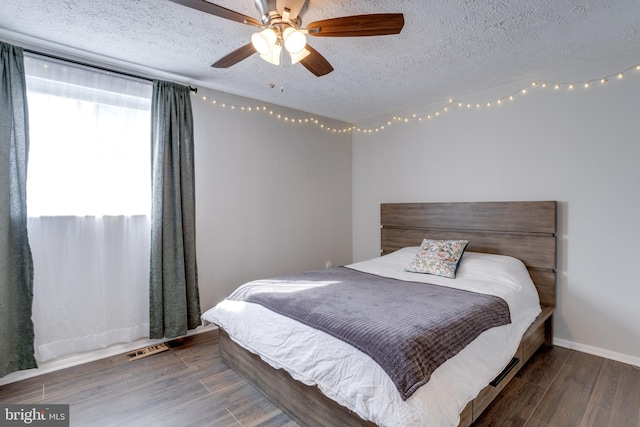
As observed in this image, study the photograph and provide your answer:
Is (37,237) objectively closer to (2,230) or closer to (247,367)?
(2,230)

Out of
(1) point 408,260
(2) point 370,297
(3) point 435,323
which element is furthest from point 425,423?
(1) point 408,260

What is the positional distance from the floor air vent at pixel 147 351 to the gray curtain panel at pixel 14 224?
2.03ft

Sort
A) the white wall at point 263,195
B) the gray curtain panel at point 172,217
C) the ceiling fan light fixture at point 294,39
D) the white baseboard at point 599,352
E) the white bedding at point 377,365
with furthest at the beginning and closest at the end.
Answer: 1. the white wall at point 263,195
2. the gray curtain panel at point 172,217
3. the white baseboard at point 599,352
4. the ceiling fan light fixture at point 294,39
5. the white bedding at point 377,365

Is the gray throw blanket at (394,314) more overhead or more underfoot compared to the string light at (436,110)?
more underfoot

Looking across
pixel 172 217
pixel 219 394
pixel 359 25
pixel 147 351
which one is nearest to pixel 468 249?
pixel 359 25

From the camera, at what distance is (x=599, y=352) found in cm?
270

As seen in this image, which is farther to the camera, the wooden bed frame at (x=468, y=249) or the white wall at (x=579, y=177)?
the white wall at (x=579, y=177)

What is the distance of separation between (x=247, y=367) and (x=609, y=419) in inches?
86.9

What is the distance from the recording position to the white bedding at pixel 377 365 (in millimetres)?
1418

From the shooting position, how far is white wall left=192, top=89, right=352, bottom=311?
3.27 metres

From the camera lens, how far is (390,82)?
3119 mm

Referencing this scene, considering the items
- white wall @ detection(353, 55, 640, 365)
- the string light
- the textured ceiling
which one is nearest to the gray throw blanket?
white wall @ detection(353, 55, 640, 365)

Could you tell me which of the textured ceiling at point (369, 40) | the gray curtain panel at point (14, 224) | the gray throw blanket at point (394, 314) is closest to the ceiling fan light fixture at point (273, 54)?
the textured ceiling at point (369, 40)

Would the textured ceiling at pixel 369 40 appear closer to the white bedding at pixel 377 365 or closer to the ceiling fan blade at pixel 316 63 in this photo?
the ceiling fan blade at pixel 316 63
